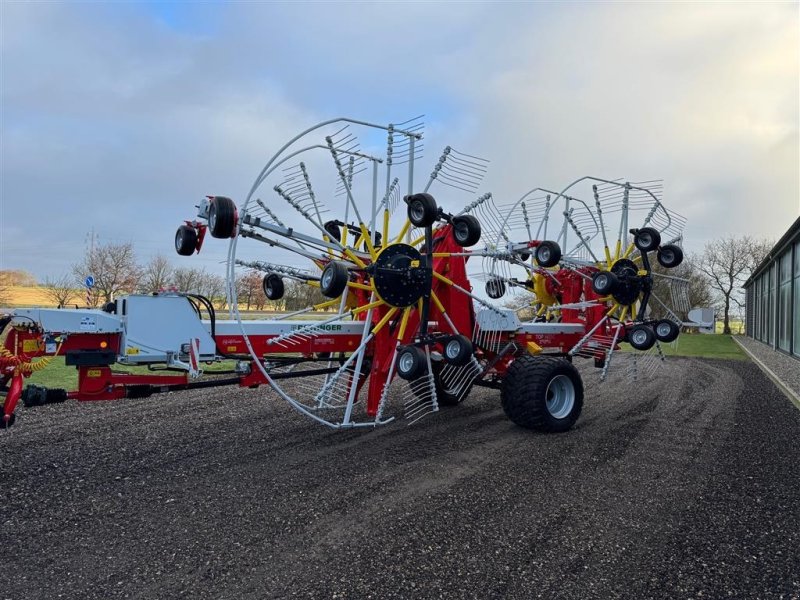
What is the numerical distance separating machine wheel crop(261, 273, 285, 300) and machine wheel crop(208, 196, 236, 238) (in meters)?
2.52

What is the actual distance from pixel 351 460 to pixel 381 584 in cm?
251

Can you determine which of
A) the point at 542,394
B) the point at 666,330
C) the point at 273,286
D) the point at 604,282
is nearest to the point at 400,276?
the point at 273,286

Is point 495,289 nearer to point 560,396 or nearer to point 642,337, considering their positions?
point 560,396

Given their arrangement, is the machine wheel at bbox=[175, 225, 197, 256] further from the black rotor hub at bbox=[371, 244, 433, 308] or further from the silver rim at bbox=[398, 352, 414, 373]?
the silver rim at bbox=[398, 352, 414, 373]

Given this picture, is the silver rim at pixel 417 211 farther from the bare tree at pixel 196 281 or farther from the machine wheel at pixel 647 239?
the bare tree at pixel 196 281

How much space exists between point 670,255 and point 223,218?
266 inches

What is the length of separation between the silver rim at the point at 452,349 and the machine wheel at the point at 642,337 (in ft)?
10.9

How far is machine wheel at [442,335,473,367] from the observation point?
6203 millimetres

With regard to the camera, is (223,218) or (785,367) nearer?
(223,218)

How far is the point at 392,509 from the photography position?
4668 mm

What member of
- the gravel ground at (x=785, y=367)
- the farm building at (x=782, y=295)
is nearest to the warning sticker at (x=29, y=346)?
the gravel ground at (x=785, y=367)

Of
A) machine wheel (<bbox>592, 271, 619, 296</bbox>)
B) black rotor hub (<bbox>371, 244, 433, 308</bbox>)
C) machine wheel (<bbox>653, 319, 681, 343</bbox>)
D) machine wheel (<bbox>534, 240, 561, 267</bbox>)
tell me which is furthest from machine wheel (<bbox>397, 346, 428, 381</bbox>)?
machine wheel (<bbox>653, 319, 681, 343</bbox>)

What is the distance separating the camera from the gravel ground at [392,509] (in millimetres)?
3561

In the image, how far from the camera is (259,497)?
4883 millimetres
